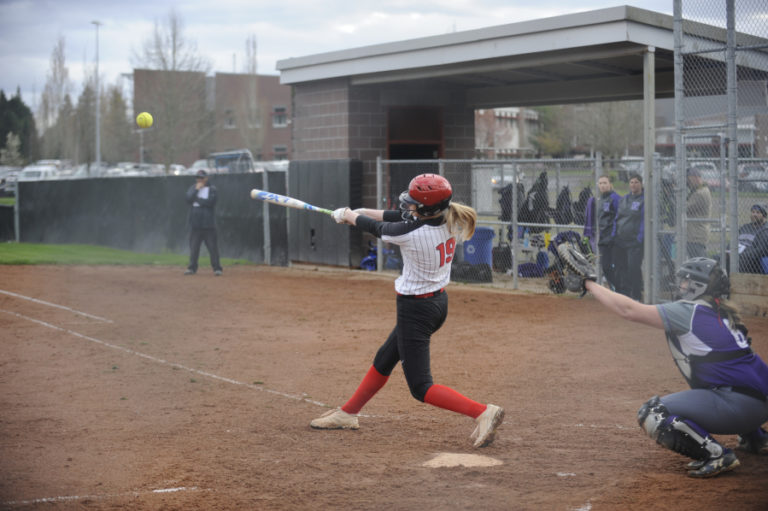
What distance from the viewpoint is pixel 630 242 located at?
1301cm

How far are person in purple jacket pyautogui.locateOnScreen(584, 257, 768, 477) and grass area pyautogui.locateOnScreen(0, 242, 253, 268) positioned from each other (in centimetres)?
1505

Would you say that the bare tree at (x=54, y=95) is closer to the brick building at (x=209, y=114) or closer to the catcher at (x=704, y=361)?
the brick building at (x=209, y=114)

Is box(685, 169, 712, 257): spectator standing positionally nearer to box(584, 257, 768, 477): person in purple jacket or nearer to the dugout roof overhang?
the dugout roof overhang

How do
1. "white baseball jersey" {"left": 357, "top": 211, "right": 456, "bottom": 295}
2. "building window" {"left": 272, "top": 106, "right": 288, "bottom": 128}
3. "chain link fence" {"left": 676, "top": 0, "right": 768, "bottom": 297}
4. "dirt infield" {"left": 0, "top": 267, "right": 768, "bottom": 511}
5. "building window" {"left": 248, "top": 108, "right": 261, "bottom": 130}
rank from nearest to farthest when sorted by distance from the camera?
"dirt infield" {"left": 0, "top": 267, "right": 768, "bottom": 511} < "white baseball jersey" {"left": 357, "top": 211, "right": 456, "bottom": 295} < "chain link fence" {"left": 676, "top": 0, "right": 768, "bottom": 297} < "building window" {"left": 248, "top": 108, "right": 261, "bottom": 130} < "building window" {"left": 272, "top": 106, "right": 288, "bottom": 128}

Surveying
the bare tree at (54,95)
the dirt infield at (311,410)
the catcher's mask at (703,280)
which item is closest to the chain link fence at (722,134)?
the dirt infield at (311,410)

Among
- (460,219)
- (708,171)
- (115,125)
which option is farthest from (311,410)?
(115,125)

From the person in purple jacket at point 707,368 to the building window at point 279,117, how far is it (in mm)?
62019

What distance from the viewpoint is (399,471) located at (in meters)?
5.47

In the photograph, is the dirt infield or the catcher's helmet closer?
the dirt infield

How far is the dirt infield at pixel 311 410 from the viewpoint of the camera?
16.5 ft

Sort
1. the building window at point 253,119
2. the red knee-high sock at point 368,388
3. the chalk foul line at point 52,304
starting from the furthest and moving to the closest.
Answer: the building window at point 253,119 → the chalk foul line at point 52,304 → the red knee-high sock at point 368,388

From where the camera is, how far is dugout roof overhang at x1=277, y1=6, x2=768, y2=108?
42.1ft

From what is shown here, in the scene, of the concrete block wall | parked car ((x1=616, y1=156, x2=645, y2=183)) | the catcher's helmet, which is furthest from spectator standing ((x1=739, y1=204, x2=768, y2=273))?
the concrete block wall

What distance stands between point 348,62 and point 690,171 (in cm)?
807
